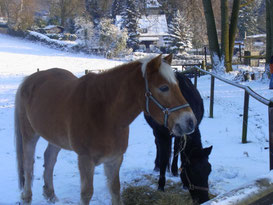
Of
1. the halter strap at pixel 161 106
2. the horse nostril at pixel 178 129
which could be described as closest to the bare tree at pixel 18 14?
the halter strap at pixel 161 106

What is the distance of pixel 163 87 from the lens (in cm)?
234

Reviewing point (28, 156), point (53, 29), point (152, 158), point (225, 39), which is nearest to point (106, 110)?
point (28, 156)

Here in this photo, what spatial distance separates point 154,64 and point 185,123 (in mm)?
591

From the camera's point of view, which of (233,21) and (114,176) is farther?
(233,21)

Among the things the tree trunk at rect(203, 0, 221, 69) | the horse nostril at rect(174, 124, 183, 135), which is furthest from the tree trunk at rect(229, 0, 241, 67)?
the horse nostril at rect(174, 124, 183, 135)

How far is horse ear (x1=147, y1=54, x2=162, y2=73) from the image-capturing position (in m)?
2.34

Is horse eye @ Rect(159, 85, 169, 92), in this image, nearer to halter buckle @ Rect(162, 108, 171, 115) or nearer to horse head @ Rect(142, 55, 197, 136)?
horse head @ Rect(142, 55, 197, 136)

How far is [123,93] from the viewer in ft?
8.50

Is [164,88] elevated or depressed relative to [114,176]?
elevated

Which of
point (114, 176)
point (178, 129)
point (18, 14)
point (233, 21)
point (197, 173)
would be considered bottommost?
point (114, 176)

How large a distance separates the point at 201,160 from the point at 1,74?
788 inches

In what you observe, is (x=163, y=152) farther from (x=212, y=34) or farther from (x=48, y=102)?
(x=212, y=34)

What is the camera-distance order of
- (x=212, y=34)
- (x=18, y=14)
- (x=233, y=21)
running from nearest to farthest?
1. (x=212, y=34)
2. (x=233, y=21)
3. (x=18, y=14)

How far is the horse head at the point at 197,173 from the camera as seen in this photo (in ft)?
9.57
